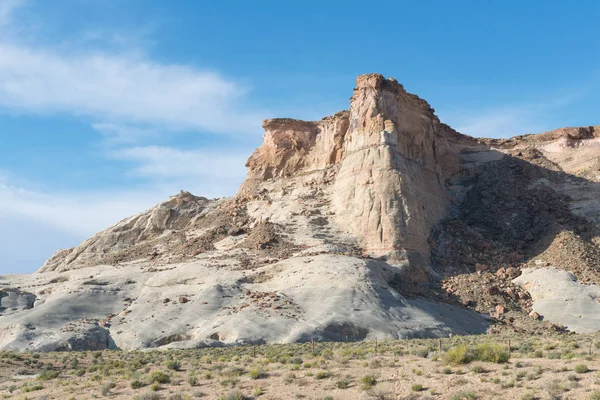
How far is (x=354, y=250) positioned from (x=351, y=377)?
2994 cm

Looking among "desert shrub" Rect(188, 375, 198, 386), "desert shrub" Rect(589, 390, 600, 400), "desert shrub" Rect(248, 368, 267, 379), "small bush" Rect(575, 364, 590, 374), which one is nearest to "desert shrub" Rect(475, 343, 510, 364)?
"small bush" Rect(575, 364, 590, 374)

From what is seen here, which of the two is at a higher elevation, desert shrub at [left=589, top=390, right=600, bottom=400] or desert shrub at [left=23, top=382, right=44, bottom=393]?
desert shrub at [left=23, top=382, right=44, bottom=393]

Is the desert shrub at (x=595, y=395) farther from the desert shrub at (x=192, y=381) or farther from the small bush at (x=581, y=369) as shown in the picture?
the desert shrub at (x=192, y=381)

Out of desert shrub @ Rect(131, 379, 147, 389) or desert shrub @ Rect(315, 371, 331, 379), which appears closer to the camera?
desert shrub @ Rect(315, 371, 331, 379)

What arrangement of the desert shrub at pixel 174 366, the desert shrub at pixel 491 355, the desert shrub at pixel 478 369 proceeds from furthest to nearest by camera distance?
the desert shrub at pixel 174 366 < the desert shrub at pixel 491 355 < the desert shrub at pixel 478 369

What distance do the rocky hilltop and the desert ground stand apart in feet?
34.9

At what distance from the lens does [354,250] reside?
163 feet

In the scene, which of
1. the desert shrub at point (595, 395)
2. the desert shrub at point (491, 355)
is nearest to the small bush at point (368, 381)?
the desert shrub at point (491, 355)

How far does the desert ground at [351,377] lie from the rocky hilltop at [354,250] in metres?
10.6

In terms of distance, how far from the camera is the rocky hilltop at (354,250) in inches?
1553

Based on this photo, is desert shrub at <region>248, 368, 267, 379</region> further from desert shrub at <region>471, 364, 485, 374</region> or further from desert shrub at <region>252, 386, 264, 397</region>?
desert shrub at <region>471, 364, 485, 374</region>

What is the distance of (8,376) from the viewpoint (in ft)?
90.7

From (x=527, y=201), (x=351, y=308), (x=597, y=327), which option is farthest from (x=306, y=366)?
(x=527, y=201)

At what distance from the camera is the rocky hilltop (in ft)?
129
